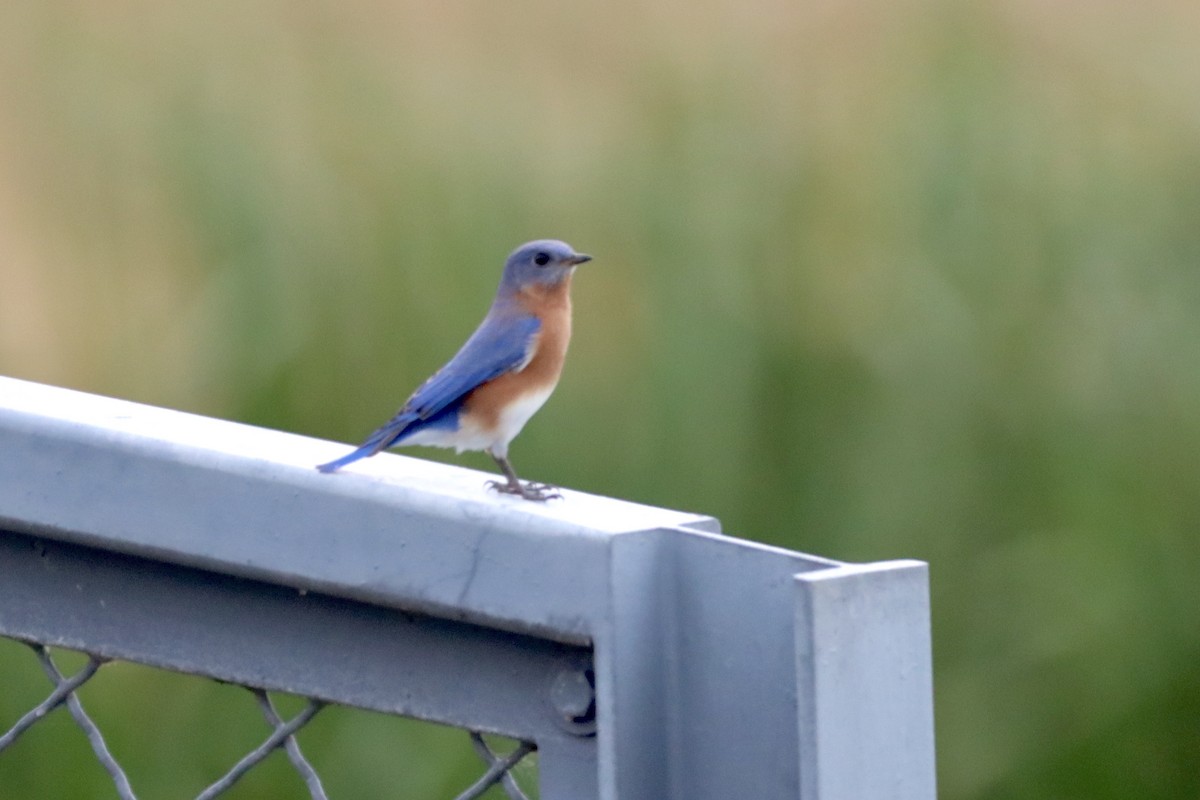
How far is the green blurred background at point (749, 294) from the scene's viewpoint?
252cm

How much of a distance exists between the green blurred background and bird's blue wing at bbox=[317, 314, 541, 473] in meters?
0.36

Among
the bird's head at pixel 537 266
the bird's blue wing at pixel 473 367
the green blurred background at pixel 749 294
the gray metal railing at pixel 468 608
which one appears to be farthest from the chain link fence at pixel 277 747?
the green blurred background at pixel 749 294

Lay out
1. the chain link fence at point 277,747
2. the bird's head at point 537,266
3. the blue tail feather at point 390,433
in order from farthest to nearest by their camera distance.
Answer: the bird's head at point 537,266 < the blue tail feather at point 390,433 < the chain link fence at point 277,747

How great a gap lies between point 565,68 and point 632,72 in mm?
105

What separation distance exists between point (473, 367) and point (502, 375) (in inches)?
1.4

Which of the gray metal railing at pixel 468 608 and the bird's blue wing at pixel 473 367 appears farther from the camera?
the bird's blue wing at pixel 473 367

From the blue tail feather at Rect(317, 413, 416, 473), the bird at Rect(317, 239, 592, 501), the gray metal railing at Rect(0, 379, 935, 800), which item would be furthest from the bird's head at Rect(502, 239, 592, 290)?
the gray metal railing at Rect(0, 379, 935, 800)

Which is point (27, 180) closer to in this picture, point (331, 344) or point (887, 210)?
point (331, 344)

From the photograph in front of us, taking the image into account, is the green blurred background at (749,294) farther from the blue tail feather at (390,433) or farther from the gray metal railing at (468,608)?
the gray metal railing at (468,608)

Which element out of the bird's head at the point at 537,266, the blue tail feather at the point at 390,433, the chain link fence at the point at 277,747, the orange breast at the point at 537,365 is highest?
the bird's head at the point at 537,266

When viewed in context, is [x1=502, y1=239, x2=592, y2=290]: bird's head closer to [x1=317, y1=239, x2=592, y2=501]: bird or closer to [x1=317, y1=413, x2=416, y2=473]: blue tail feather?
[x1=317, y1=239, x2=592, y2=501]: bird

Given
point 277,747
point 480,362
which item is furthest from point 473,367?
point 277,747

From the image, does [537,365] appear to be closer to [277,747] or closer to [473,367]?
[473,367]

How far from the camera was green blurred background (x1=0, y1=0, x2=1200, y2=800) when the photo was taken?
252 centimetres
